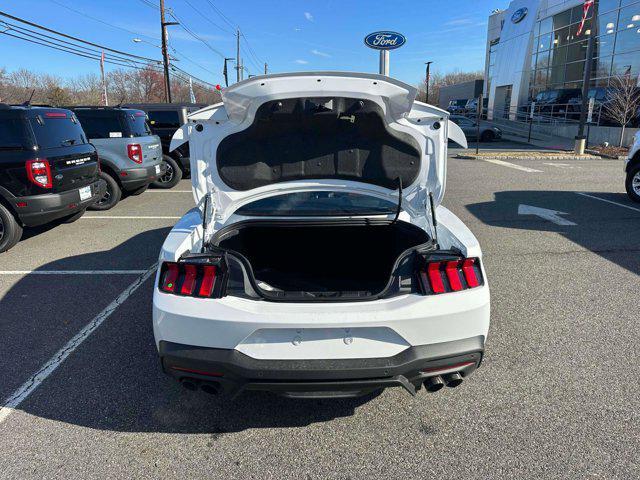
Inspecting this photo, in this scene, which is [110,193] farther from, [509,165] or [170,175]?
[509,165]

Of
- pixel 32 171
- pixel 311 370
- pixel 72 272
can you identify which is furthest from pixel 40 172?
pixel 311 370

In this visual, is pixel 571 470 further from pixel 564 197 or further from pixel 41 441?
pixel 564 197

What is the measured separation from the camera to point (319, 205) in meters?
3.06

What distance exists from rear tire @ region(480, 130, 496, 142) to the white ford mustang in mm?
25686

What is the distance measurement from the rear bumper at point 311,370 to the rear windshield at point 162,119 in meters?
11.5

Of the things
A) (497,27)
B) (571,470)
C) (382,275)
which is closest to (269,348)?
(382,275)

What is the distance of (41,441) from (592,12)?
32.9 m

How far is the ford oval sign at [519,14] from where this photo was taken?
1357 inches

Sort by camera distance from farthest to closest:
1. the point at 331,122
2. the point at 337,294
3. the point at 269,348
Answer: the point at 331,122 → the point at 337,294 → the point at 269,348

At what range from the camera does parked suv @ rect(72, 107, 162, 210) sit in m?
8.74

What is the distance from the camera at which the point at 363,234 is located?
3262 millimetres

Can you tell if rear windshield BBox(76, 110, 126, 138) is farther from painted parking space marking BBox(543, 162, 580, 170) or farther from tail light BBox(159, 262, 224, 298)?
painted parking space marking BBox(543, 162, 580, 170)

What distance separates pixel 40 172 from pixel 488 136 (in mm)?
25445

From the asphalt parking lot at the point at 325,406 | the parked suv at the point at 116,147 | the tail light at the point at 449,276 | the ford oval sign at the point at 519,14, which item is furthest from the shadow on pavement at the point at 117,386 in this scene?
the ford oval sign at the point at 519,14
